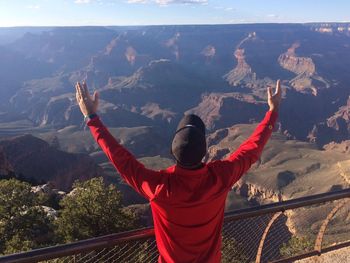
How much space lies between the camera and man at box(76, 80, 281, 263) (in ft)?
13.9

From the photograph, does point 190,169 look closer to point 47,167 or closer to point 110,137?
point 110,137

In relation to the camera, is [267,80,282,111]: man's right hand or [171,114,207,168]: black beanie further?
[267,80,282,111]: man's right hand

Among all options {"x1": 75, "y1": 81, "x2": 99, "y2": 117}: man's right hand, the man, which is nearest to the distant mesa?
{"x1": 75, "y1": 81, "x2": 99, "y2": 117}: man's right hand

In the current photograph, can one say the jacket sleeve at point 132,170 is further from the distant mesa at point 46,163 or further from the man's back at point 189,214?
the distant mesa at point 46,163

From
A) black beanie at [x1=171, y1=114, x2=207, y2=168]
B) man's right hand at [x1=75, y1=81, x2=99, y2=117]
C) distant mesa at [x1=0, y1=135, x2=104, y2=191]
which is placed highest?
man's right hand at [x1=75, y1=81, x2=99, y2=117]

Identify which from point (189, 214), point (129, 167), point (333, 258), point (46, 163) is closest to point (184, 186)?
point (189, 214)

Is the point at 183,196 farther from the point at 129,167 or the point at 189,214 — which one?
the point at 129,167

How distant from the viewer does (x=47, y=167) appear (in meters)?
76.1

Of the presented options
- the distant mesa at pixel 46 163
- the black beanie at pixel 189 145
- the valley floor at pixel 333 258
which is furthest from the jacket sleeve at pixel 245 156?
the distant mesa at pixel 46 163

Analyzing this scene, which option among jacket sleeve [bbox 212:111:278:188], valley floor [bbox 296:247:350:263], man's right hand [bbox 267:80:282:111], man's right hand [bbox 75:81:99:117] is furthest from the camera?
valley floor [bbox 296:247:350:263]

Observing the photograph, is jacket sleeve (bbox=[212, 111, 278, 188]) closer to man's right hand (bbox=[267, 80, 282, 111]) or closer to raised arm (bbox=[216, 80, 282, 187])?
raised arm (bbox=[216, 80, 282, 187])

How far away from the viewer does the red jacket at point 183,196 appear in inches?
169

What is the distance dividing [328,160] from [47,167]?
197ft

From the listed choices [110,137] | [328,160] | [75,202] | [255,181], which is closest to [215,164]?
[110,137]
